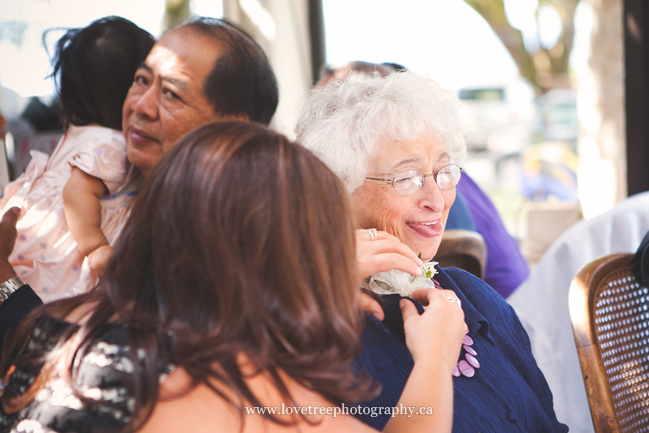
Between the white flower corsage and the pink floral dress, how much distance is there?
2.71 ft

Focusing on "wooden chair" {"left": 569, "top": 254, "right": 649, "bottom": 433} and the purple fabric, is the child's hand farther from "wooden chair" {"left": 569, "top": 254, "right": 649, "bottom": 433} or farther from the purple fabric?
the purple fabric

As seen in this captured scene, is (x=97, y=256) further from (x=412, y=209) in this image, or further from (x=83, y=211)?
(x=412, y=209)

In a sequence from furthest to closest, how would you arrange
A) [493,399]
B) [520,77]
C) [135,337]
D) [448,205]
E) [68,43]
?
[520,77], [68,43], [448,205], [493,399], [135,337]

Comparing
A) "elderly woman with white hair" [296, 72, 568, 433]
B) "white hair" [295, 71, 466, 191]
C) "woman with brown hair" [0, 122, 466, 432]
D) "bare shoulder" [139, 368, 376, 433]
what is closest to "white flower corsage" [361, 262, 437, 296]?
"elderly woman with white hair" [296, 72, 568, 433]

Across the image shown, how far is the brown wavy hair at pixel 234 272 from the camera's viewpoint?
80 cm

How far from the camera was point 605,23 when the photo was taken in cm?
458

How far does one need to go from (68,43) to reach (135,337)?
1.26m

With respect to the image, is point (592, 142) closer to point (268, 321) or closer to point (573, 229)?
point (573, 229)

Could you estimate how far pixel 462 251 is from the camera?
1895 mm

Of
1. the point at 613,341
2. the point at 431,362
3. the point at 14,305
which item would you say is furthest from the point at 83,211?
the point at 613,341

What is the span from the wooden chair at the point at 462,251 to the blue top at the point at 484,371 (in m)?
0.34

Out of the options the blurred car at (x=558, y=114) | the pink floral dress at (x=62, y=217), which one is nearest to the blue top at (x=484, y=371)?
the pink floral dress at (x=62, y=217)

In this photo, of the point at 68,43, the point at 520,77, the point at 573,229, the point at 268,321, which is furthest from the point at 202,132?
the point at 520,77

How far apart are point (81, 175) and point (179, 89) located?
387 millimetres
